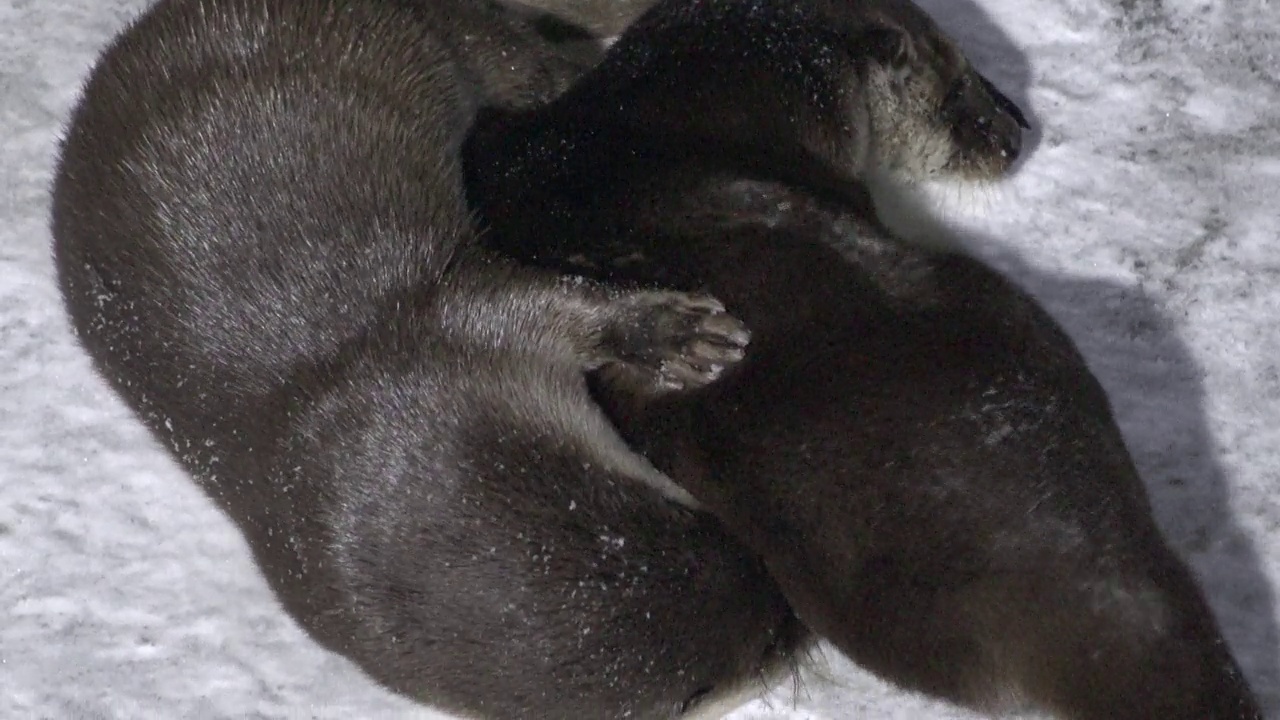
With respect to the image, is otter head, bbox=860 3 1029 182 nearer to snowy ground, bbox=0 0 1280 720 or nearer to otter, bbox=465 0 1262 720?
otter, bbox=465 0 1262 720

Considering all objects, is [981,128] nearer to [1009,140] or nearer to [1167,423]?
[1009,140]

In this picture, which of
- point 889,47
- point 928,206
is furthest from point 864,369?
point 928,206

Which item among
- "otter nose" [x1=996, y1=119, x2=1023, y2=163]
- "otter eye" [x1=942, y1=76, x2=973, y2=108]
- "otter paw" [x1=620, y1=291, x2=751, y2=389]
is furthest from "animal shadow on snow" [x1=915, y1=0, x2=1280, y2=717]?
"otter paw" [x1=620, y1=291, x2=751, y2=389]

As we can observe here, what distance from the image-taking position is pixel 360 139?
7.47 feet

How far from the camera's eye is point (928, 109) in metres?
2.42

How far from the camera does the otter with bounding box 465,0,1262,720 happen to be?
70.6 inches

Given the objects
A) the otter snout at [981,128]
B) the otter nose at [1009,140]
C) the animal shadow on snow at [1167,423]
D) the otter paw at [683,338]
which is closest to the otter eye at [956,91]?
Result: the otter snout at [981,128]

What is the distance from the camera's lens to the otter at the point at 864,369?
1794 millimetres

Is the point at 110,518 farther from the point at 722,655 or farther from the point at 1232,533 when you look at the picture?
the point at 1232,533

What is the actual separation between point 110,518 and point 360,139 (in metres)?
1.12

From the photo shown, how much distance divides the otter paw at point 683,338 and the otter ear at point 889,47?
1.92 feet

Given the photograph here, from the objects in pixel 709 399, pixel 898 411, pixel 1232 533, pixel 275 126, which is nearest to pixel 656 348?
pixel 709 399

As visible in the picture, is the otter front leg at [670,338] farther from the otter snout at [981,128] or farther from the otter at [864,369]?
the otter snout at [981,128]

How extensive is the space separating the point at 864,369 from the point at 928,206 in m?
0.79
